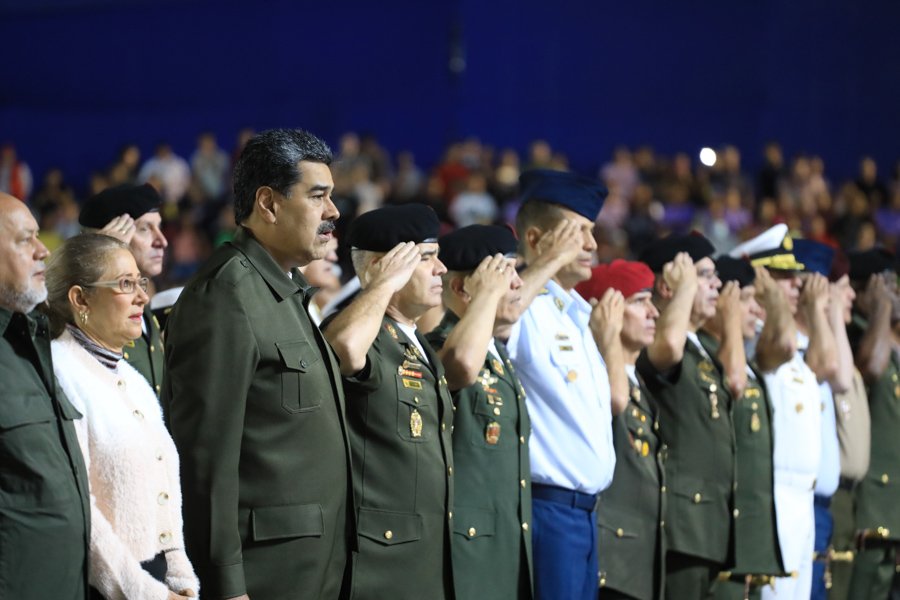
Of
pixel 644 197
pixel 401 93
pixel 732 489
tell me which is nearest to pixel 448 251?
pixel 732 489

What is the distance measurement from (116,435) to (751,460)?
126 inches

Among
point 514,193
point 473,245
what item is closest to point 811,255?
point 473,245

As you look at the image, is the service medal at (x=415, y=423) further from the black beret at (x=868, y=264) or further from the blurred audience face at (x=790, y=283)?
the black beret at (x=868, y=264)

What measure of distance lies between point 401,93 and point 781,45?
4.44 m

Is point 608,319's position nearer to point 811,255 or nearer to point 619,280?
point 619,280

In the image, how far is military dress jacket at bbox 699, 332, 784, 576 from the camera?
5621mm

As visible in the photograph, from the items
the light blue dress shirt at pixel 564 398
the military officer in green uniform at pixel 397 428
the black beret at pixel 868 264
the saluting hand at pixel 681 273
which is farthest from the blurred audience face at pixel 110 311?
the black beret at pixel 868 264

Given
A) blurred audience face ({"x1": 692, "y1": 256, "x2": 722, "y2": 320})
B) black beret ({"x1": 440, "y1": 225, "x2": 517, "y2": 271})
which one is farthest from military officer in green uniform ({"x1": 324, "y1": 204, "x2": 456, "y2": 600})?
blurred audience face ({"x1": 692, "y1": 256, "x2": 722, "y2": 320})

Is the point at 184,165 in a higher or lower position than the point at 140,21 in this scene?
lower

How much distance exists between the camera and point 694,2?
1655 cm

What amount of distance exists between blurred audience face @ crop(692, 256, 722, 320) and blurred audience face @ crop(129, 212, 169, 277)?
2126 mm

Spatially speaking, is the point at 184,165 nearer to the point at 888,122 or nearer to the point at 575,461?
the point at 888,122

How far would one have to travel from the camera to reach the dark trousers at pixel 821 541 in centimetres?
633

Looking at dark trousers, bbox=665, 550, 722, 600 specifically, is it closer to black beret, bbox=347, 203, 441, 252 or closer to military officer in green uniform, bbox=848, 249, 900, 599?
military officer in green uniform, bbox=848, 249, 900, 599
